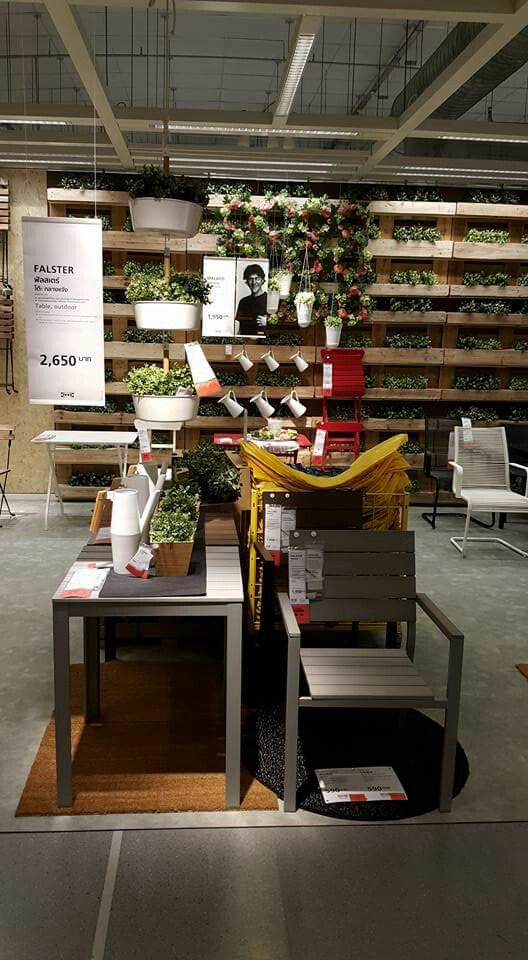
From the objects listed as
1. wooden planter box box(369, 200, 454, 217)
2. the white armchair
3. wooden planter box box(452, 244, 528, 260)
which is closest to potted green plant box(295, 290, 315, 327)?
wooden planter box box(369, 200, 454, 217)

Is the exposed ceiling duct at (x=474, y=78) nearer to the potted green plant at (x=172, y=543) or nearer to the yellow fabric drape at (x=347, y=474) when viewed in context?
the yellow fabric drape at (x=347, y=474)

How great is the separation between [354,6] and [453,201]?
196 inches

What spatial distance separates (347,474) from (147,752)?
5.63 feet

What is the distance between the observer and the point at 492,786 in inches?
132

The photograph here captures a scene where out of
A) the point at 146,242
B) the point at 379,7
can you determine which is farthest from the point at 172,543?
the point at 146,242

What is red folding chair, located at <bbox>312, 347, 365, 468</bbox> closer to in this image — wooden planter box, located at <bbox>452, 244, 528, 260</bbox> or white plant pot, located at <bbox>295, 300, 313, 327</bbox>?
white plant pot, located at <bbox>295, 300, 313, 327</bbox>

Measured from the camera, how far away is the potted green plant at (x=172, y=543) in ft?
10.5

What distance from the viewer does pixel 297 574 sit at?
3.45 meters

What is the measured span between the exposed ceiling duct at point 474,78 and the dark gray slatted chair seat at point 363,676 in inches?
145

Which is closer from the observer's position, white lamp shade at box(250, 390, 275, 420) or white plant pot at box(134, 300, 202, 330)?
white plant pot at box(134, 300, 202, 330)

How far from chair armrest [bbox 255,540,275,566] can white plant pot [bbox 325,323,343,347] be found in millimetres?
4429

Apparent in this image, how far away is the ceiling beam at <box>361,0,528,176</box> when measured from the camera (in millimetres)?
4441

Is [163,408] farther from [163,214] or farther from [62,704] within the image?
[62,704]

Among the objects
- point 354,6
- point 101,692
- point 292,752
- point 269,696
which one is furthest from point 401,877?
point 354,6
